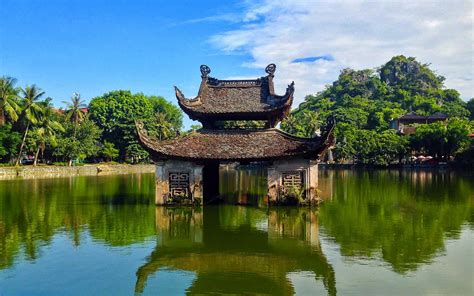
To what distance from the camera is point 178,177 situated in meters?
23.4

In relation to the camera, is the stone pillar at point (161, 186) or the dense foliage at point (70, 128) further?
the dense foliage at point (70, 128)

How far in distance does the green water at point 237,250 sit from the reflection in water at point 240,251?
3 cm

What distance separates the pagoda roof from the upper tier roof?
0.86 m

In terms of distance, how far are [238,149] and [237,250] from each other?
400 inches

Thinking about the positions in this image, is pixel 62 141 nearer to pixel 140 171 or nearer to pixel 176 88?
pixel 140 171

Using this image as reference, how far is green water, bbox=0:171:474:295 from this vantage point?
34.3 feet

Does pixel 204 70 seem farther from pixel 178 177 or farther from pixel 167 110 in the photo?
pixel 167 110

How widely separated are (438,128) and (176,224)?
56393 millimetres

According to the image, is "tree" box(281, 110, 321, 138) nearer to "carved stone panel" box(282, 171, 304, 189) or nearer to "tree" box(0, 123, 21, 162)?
"tree" box(0, 123, 21, 162)

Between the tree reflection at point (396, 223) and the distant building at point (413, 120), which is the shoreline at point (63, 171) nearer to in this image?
the tree reflection at point (396, 223)

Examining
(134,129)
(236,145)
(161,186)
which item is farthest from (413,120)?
(161,186)

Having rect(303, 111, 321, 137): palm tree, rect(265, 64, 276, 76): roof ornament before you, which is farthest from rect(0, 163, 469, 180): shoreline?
rect(265, 64, 276, 76): roof ornament

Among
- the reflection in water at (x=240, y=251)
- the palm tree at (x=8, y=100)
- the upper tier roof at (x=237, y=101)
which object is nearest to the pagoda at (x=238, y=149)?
the upper tier roof at (x=237, y=101)

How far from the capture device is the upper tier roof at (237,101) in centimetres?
2450
